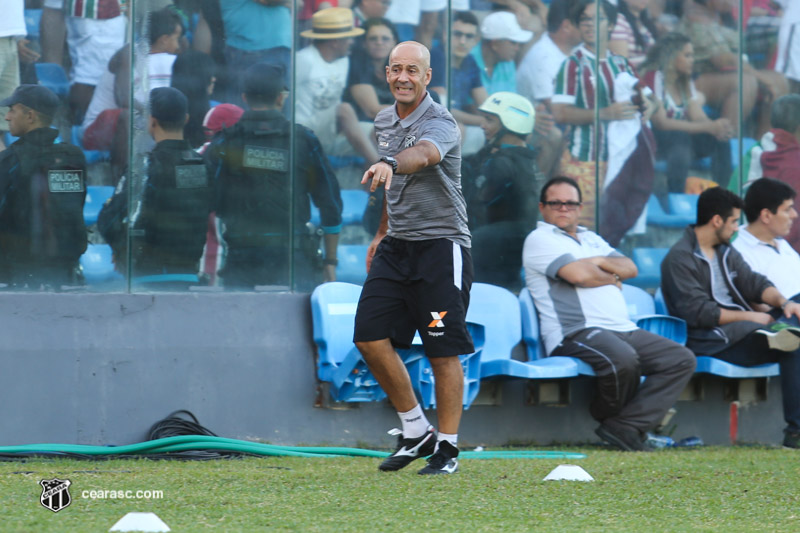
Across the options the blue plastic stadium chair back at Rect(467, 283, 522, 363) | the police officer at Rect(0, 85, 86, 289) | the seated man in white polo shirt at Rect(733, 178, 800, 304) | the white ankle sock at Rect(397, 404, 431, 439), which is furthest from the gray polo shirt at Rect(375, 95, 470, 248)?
the seated man in white polo shirt at Rect(733, 178, 800, 304)

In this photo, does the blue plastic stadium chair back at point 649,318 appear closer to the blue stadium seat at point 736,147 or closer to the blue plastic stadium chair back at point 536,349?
the blue plastic stadium chair back at point 536,349

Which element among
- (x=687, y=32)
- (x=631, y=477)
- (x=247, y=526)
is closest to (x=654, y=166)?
(x=687, y=32)

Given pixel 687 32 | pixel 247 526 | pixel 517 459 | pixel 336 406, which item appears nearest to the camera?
pixel 247 526

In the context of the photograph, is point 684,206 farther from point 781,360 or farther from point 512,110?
point 512,110

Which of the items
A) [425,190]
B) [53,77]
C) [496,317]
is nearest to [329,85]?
[53,77]

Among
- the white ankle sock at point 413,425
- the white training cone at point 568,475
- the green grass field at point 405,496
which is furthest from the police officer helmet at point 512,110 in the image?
the white training cone at point 568,475

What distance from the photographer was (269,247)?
23.2 ft

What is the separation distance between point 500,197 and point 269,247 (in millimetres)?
1587

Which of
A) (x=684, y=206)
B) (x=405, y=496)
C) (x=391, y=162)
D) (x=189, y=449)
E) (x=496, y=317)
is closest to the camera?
(x=405, y=496)

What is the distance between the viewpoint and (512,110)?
7.75 meters

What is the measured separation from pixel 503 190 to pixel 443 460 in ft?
9.18

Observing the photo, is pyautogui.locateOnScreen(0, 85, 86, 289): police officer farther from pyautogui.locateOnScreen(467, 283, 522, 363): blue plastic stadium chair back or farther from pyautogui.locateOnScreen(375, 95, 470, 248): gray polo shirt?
pyautogui.locateOnScreen(467, 283, 522, 363): blue plastic stadium chair back

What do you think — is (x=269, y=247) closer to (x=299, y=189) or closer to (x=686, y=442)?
(x=299, y=189)

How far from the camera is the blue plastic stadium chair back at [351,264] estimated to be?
7.23 metres
